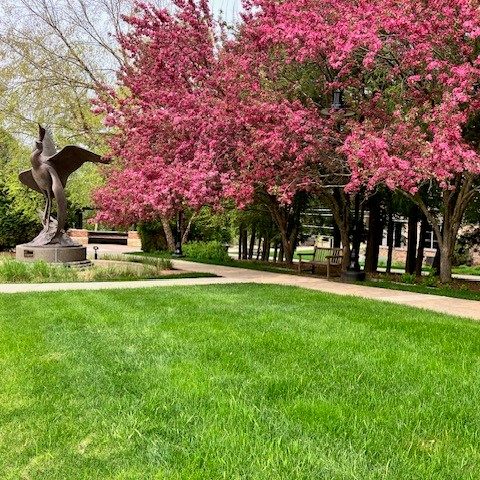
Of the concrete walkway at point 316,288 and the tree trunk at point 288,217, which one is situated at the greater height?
the tree trunk at point 288,217

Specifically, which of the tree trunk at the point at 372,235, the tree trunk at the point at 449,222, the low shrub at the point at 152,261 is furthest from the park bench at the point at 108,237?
the tree trunk at the point at 449,222

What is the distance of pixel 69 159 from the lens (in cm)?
1730

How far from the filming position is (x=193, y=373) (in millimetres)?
4832

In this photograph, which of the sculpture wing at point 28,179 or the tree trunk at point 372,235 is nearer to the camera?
the sculpture wing at point 28,179

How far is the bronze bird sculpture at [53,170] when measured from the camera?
16.9 meters

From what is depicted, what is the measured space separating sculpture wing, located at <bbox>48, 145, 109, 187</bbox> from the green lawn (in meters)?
9.94

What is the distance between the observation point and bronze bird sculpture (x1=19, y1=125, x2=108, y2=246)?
16859 mm

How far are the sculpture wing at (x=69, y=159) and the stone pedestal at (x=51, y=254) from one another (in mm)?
2458

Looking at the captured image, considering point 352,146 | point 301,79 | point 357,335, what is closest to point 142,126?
point 301,79

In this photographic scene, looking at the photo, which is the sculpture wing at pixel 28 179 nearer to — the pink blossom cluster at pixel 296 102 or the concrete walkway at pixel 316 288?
the pink blossom cluster at pixel 296 102

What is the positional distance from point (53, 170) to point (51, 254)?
2653 mm

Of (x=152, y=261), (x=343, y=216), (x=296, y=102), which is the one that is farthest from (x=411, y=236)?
(x=152, y=261)

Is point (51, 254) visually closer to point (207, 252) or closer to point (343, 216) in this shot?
point (207, 252)

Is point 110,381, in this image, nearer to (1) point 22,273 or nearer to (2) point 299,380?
(2) point 299,380
